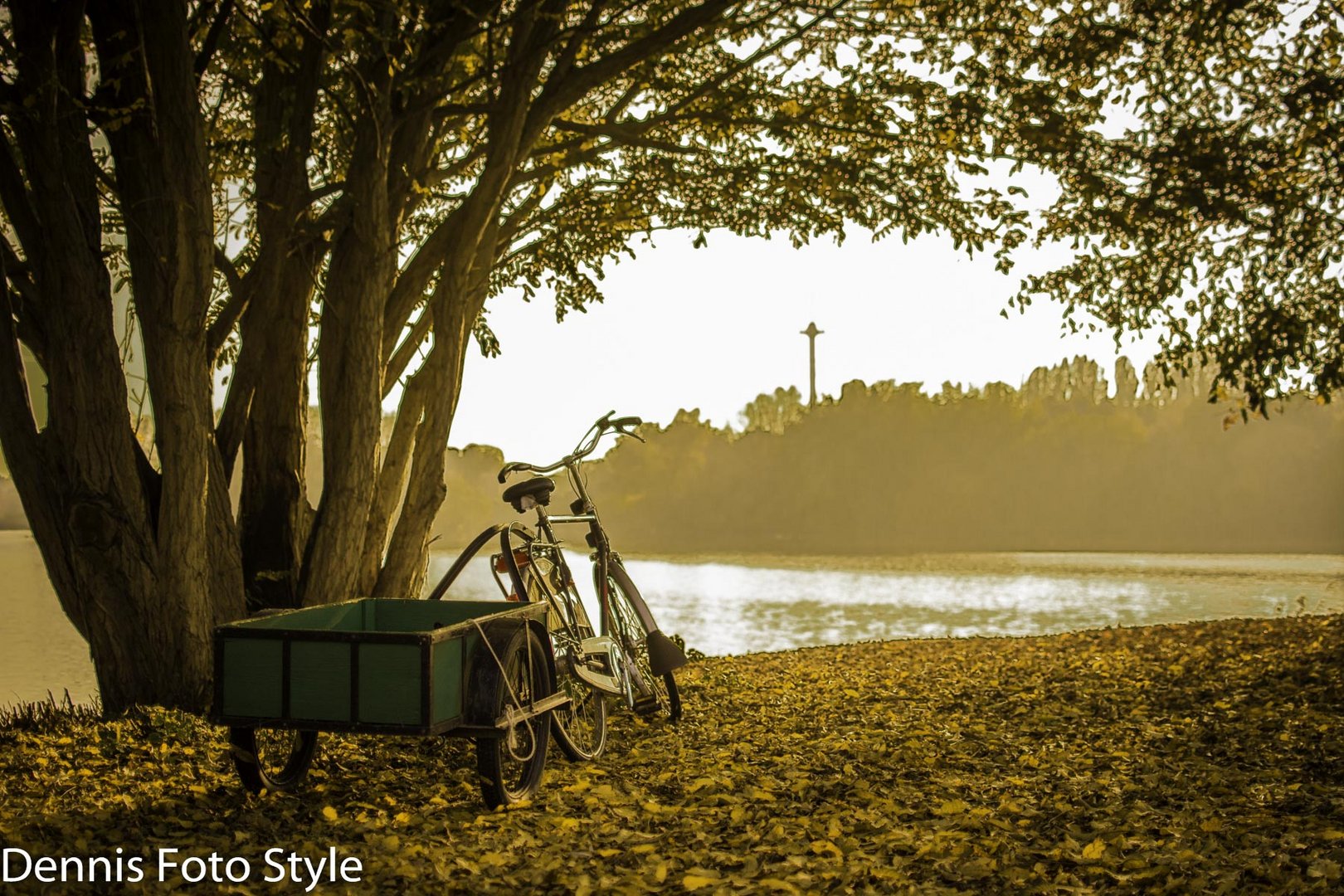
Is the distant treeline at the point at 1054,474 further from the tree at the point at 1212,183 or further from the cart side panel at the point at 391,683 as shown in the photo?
the cart side panel at the point at 391,683

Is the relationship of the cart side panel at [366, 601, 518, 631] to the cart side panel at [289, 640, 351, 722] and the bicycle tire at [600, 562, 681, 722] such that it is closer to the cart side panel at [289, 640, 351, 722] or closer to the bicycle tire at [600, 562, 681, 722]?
the cart side panel at [289, 640, 351, 722]

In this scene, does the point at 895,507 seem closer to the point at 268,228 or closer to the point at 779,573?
the point at 779,573

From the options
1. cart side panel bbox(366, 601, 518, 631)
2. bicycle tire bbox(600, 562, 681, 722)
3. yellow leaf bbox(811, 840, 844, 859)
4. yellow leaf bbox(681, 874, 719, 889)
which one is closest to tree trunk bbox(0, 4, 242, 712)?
cart side panel bbox(366, 601, 518, 631)

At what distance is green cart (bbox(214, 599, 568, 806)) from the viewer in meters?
5.04

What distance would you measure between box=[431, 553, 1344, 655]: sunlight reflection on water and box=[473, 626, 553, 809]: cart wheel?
31.2 feet

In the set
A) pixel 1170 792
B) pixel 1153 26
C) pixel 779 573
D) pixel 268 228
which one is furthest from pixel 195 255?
pixel 779 573

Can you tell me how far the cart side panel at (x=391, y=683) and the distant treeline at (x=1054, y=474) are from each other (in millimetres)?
58127

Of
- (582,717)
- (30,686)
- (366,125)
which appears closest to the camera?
(582,717)

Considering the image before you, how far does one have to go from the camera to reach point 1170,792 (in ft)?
21.0

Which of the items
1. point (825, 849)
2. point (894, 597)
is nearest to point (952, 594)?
point (894, 597)

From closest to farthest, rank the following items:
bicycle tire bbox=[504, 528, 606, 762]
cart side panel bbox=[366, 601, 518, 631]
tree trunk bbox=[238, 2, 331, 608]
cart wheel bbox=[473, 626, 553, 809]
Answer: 1. cart wheel bbox=[473, 626, 553, 809]
2. cart side panel bbox=[366, 601, 518, 631]
3. bicycle tire bbox=[504, 528, 606, 762]
4. tree trunk bbox=[238, 2, 331, 608]

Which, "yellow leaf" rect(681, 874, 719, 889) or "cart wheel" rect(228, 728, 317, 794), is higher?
"cart wheel" rect(228, 728, 317, 794)

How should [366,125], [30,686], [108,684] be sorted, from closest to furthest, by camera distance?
[108,684] < [366,125] < [30,686]

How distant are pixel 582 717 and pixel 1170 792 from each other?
3269 millimetres
